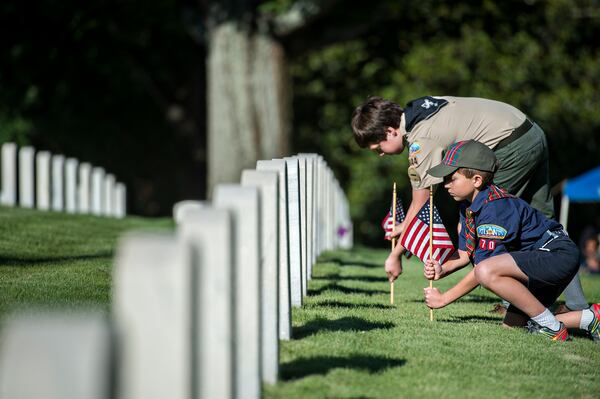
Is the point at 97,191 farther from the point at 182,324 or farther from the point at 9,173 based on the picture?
the point at 182,324

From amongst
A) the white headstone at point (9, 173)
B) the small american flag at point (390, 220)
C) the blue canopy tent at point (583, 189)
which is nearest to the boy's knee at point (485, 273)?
the small american flag at point (390, 220)

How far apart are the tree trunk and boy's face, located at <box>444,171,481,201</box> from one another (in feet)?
34.4

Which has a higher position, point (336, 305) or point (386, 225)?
point (386, 225)

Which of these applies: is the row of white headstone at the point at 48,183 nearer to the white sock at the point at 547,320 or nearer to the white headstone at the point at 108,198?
the white headstone at the point at 108,198

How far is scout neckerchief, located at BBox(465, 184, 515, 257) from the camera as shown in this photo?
220 inches

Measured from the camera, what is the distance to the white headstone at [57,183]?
502 inches

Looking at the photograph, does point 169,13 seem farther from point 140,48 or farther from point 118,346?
point 118,346

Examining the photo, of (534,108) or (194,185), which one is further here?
(534,108)

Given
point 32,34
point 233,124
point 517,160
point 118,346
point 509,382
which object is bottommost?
point 509,382

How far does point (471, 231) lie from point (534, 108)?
66.0 ft

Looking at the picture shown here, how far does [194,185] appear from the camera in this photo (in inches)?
840

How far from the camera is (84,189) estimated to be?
522 inches

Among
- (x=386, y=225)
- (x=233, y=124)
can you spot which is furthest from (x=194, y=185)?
(x=386, y=225)

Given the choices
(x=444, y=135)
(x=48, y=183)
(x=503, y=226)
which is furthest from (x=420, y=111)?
(x=48, y=183)
